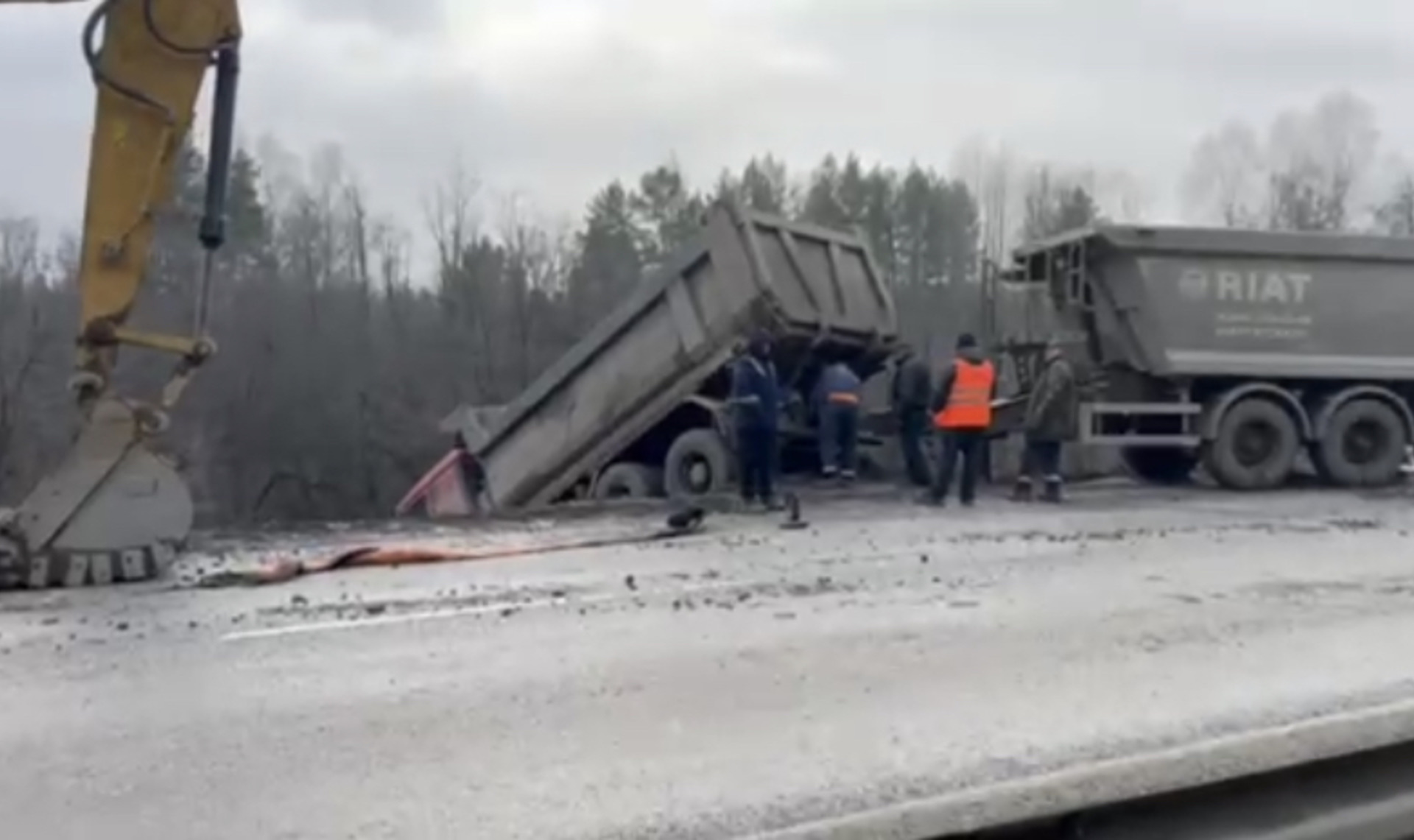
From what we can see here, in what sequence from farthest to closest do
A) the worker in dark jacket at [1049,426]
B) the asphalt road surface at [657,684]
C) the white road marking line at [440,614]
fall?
1. the worker in dark jacket at [1049,426]
2. the white road marking line at [440,614]
3. the asphalt road surface at [657,684]

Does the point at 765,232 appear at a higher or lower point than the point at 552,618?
higher

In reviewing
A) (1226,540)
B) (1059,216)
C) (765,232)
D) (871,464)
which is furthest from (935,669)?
(1059,216)

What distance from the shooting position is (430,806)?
357 centimetres

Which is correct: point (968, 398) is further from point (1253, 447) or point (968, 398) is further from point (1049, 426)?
point (1253, 447)

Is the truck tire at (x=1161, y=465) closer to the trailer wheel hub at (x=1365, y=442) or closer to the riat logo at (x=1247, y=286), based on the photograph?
the trailer wheel hub at (x=1365, y=442)

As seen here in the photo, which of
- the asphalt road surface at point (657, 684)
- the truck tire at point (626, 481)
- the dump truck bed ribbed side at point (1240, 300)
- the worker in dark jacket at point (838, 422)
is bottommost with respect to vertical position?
the asphalt road surface at point (657, 684)

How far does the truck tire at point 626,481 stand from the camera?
14445 millimetres

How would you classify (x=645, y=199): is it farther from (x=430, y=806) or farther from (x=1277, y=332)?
(x=430, y=806)

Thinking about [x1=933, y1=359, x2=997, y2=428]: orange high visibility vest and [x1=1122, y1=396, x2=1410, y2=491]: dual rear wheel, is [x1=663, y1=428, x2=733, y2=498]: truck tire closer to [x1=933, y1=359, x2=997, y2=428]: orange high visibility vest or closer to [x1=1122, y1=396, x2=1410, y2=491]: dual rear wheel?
[x1=933, y1=359, x2=997, y2=428]: orange high visibility vest

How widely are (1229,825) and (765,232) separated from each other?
11.5 metres

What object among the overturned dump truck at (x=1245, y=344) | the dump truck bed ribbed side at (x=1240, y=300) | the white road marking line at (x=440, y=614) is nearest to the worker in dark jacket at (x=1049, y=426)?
the overturned dump truck at (x=1245, y=344)

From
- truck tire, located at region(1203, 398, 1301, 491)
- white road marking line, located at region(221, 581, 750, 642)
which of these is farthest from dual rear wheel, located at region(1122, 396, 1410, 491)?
white road marking line, located at region(221, 581, 750, 642)

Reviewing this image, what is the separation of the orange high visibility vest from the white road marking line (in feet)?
18.8

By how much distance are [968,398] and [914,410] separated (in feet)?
5.74
